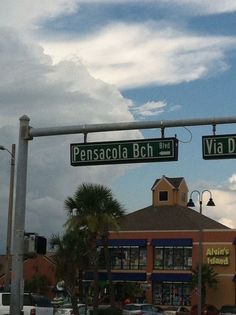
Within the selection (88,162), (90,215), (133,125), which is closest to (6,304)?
(88,162)

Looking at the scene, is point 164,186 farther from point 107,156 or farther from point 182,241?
point 107,156

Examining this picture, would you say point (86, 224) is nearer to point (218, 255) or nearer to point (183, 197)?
point (218, 255)

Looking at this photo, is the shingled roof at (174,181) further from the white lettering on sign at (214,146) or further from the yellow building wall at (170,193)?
the white lettering on sign at (214,146)

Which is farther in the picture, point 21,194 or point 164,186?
point 164,186

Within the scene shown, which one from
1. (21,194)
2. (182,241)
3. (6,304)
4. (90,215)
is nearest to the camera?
(21,194)

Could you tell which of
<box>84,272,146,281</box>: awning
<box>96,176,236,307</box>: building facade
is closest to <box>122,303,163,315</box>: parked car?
<box>96,176,236,307</box>: building facade

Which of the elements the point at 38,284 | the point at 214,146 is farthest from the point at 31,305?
the point at 38,284

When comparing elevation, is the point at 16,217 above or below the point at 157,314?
above

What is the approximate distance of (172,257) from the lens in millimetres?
66062

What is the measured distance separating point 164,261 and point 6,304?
4184cm

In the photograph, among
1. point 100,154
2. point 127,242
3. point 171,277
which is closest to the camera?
point 100,154

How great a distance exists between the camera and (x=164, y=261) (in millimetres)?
66375

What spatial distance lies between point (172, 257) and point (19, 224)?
48.9 m

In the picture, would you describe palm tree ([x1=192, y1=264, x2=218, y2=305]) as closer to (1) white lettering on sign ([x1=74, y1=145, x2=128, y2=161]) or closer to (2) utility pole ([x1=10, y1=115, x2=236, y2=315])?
(2) utility pole ([x1=10, y1=115, x2=236, y2=315])
